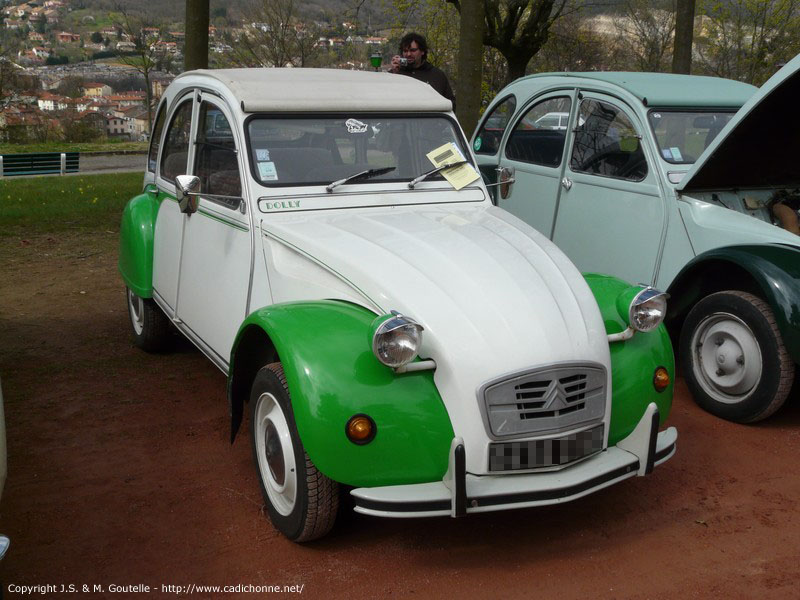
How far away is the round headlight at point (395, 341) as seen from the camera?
3234 millimetres

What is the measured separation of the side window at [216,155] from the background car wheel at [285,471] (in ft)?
4.33

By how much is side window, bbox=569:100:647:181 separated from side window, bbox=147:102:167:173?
3.05 m

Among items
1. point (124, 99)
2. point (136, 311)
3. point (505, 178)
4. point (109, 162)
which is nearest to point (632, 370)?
point (505, 178)

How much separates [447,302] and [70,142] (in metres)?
30.5

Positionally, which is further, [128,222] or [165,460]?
[128,222]

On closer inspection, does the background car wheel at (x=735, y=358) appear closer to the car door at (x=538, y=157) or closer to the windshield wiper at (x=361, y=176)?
the car door at (x=538, y=157)

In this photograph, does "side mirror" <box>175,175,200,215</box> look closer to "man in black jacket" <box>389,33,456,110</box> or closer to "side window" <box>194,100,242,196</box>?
"side window" <box>194,100,242,196</box>

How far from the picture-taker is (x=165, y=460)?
4.50 metres

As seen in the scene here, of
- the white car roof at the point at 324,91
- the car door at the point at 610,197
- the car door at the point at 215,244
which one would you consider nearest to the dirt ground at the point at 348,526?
the car door at the point at 215,244

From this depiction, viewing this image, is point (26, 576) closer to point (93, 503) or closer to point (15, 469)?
point (93, 503)

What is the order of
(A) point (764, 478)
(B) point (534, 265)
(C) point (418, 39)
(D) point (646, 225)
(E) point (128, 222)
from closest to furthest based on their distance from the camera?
(B) point (534, 265), (A) point (764, 478), (D) point (646, 225), (E) point (128, 222), (C) point (418, 39)

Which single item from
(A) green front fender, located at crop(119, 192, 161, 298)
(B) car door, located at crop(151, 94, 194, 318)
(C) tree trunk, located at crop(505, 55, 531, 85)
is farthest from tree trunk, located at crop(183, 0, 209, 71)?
(C) tree trunk, located at crop(505, 55, 531, 85)

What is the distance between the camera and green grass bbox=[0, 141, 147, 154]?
2719 cm

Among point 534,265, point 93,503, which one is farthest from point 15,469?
point 534,265
